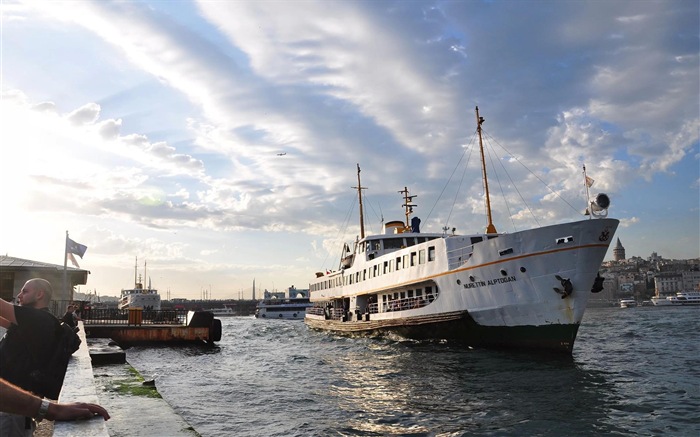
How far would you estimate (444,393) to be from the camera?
509 inches

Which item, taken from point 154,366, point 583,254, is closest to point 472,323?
point 583,254

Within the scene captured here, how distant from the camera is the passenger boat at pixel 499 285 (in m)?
18.0

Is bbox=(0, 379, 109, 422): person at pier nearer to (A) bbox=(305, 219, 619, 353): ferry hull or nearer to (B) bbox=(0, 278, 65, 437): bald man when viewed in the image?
(B) bbox=(0, 278, 65, 437): bald man

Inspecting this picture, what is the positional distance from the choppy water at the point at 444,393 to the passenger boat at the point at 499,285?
1.13 m

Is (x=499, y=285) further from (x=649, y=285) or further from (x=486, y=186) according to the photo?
(x=649, y=285)

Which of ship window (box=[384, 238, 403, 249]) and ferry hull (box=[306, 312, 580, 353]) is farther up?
ship window (box=[384, 238, 403, 249])

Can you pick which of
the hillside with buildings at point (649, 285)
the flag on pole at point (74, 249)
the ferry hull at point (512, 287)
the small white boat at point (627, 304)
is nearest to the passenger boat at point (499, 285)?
the ferry hull at point (512, 287)

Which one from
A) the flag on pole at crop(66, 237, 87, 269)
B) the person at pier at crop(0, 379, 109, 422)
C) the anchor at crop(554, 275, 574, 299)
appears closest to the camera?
the person at pier at crop(0, 379, 109, 422)

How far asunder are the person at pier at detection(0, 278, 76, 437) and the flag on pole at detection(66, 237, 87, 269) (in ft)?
101

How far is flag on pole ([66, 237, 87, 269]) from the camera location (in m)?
31.5

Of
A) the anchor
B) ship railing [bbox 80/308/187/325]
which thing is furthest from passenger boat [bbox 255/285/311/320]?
the anchor

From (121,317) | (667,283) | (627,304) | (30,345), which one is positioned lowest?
(627,304)

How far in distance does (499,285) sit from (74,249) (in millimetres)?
27771

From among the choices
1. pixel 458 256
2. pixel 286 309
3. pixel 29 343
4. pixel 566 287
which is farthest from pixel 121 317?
pixel 286 309
